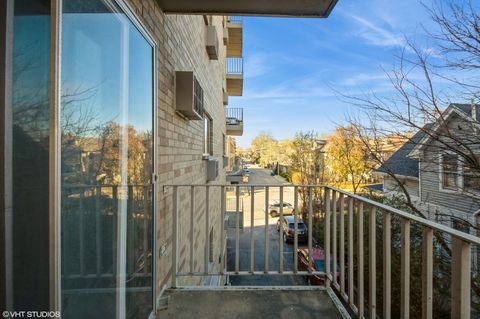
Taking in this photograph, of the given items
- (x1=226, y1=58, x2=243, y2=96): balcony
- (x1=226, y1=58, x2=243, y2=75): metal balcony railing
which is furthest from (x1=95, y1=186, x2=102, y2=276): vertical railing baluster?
(x1=226, y1=58, x2=243, y2=75): metal balcony railing

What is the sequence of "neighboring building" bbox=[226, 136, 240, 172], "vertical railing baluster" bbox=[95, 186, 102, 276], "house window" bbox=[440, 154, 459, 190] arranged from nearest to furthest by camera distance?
"vertical railing baluster" bbox=[95, 186, 102, 276]
"house window" bbox=[440, 154, 459, 190]
"neighboring building" bbox=[226, 136, 240, 172]

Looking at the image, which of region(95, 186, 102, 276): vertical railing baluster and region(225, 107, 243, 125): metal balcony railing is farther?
region(225, 107, 243, 125): metal balcony railing

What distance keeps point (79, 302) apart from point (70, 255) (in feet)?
0.81

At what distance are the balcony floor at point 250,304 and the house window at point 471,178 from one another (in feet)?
11.6

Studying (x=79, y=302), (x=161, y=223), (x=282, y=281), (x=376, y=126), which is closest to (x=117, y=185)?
(x=79, y=302)

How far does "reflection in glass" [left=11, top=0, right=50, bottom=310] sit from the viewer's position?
0.79 metres

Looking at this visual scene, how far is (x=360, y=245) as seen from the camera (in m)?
1.89

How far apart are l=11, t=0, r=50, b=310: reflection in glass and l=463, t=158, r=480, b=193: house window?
5313mm

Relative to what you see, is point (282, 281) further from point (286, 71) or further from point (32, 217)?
point (286, 71)

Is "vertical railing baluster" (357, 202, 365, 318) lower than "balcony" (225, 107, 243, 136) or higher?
lower

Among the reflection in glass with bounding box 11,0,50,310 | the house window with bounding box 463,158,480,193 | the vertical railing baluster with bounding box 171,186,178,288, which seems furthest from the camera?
the house window with bounding box 463,158,480,193

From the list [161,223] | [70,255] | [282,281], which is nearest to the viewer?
[70,255]

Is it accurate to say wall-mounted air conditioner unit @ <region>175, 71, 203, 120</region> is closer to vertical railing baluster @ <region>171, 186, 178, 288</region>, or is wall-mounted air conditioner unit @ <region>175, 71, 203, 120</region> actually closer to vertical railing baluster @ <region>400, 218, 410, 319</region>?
vertical railing baluster @ <region>171, 186, 178, 288</region>

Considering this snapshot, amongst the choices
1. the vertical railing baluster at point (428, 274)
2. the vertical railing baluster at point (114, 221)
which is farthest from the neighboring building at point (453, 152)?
the vertical railing baluster at point (114, 221)
